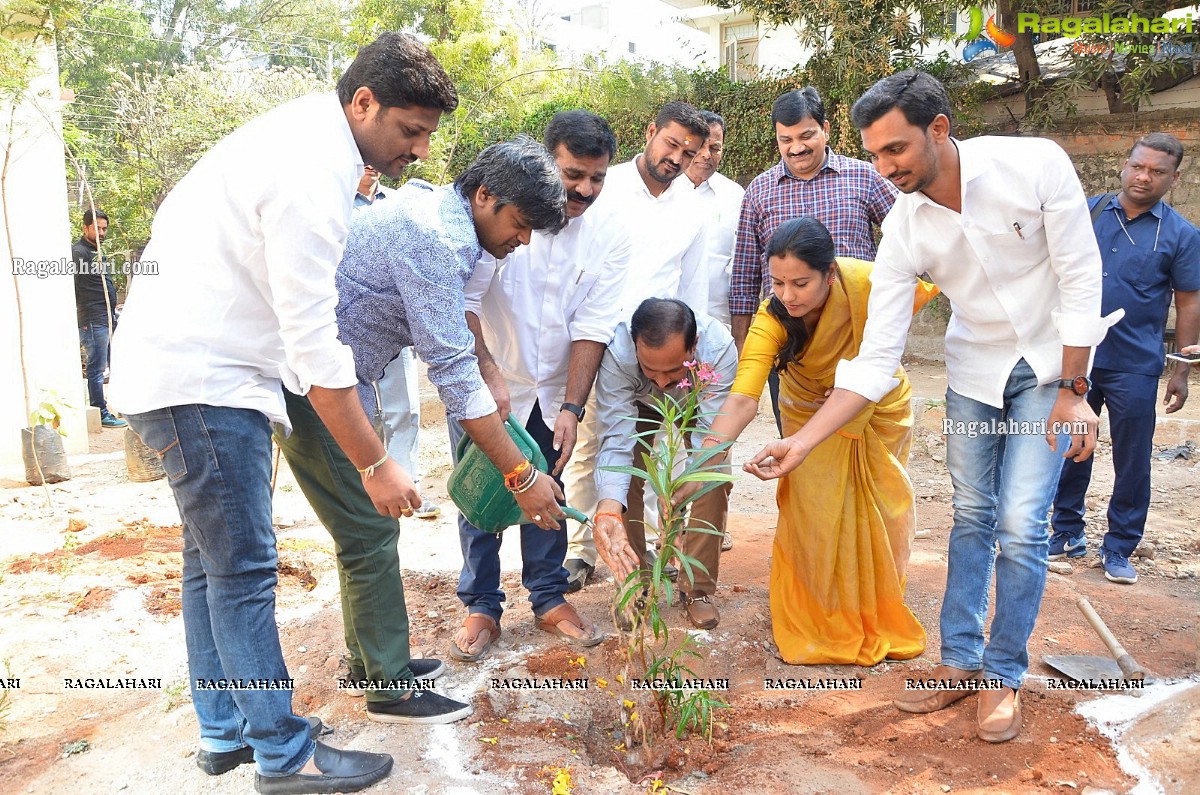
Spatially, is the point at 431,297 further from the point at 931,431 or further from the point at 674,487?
the point at 931,431

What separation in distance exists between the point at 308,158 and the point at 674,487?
1.24 meters

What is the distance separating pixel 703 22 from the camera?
65.9 ft

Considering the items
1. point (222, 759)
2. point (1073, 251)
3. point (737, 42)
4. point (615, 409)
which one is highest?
point (737, 42)

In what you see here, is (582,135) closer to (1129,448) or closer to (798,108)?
(798,108)

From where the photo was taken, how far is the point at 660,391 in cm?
338

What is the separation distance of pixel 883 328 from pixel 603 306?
1040 mm

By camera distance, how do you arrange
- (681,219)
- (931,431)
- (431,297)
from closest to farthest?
(431,297)
(681,219)
(931,431)

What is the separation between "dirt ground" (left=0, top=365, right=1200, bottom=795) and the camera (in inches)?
95.4

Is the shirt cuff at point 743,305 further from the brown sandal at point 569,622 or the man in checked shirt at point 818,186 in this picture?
the brown sandal at point 569,622

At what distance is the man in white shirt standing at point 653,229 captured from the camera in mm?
3902

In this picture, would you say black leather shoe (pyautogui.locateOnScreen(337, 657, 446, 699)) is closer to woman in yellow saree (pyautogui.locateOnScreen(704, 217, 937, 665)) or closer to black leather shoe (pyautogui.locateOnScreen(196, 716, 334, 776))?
black leather shoe (pyautogui.locateOnScreen(196, 716, 334, 776))

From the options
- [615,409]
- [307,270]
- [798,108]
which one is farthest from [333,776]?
[798,108]

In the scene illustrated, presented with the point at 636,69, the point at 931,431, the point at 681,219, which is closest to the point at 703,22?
the point at 636,69

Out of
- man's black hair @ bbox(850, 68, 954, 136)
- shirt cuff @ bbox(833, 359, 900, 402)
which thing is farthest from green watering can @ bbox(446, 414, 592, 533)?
man's black hair @ bbox(850, 68, 954, 136)
